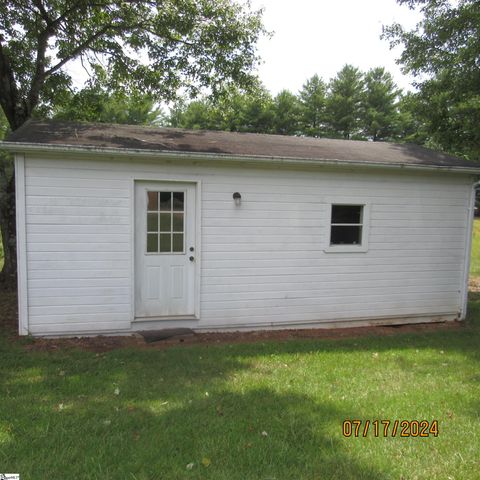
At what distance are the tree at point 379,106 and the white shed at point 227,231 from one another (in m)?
29.4

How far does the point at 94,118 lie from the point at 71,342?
8438 mm

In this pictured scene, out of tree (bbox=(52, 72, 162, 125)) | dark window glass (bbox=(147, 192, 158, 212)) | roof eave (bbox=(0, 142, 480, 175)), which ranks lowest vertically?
dark window glass (bbox=(147, 192, 158, 212))

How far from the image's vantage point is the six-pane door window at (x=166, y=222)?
6.18 metres

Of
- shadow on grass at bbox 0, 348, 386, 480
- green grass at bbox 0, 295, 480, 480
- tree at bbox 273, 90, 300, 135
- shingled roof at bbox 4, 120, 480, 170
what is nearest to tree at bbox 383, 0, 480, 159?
shingled roof at bbox 4, 120, 480, 170

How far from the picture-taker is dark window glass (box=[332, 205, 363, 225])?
6950 millimetres

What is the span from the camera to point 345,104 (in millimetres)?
35438

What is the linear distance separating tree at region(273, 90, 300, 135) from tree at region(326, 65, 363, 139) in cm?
314

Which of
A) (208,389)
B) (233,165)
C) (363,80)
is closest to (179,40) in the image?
(233,165)

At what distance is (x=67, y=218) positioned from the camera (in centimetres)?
575

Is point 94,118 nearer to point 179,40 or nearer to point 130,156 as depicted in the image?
point 179,40

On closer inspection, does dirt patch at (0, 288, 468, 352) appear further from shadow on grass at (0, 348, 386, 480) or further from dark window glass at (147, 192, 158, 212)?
dark window glass at (147, 192, 158, 212)

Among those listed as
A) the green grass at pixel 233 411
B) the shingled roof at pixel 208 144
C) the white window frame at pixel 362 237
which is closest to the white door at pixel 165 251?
the shingled roof at pixel 208 144

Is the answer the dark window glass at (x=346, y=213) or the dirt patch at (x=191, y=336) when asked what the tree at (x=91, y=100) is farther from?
the dark window glass at (x=346, y=213)

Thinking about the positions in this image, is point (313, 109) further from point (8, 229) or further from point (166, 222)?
point (166, 222)
